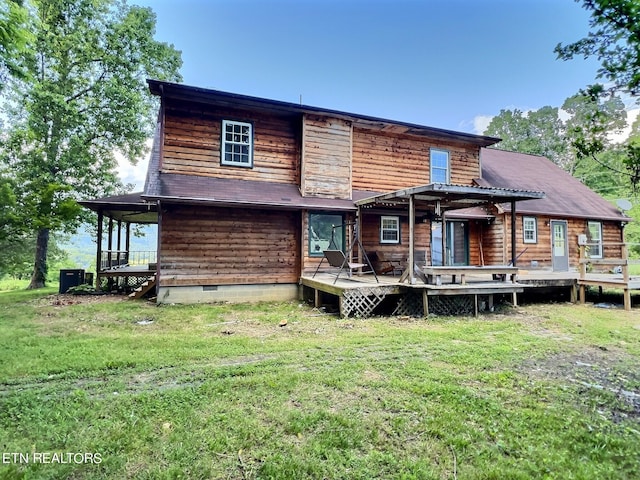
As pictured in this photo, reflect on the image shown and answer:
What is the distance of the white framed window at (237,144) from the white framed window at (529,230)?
11298 mm

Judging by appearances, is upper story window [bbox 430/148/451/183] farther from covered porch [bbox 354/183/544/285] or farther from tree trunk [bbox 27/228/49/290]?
tree trunk [bbox 27/228/49/290]

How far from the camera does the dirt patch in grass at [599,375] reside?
3332mm

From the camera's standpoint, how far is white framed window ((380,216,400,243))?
1174 centimetres

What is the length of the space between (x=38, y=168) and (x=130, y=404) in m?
16.1

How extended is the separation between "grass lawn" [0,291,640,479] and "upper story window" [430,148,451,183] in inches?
307

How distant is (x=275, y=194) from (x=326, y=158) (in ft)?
7.19

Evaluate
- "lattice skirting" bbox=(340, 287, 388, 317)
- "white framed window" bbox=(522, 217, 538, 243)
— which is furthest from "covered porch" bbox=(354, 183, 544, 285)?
"white framed window" bbox=(522, 217, 538, 243)

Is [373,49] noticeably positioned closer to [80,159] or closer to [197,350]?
[80,159]

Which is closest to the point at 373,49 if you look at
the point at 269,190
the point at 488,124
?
the point at 488,124

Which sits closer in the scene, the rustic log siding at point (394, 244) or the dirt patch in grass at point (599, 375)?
→ the dirt patch in grass at point (599, 375)

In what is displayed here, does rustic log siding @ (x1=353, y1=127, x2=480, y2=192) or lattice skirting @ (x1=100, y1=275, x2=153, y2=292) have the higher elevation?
rustic log siding @ (x1=353, y1=127, x2=480, y2=192)

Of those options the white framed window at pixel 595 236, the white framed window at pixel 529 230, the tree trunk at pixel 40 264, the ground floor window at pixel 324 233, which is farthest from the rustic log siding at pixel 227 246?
the white framed window at pixel 595 236

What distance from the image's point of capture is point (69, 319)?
7102 millimetres

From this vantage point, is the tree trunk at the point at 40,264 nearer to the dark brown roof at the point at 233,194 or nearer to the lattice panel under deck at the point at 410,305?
the dark brown roof at the point at 233,194
